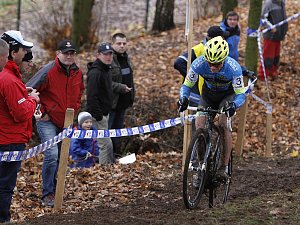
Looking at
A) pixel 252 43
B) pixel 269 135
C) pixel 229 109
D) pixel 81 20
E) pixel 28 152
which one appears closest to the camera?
pixel 28 152

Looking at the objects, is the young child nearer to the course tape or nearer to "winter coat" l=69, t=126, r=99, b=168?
"winter coat" l=69, t=126, r=99, b=168

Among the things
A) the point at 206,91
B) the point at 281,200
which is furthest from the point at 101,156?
the point at 281,200

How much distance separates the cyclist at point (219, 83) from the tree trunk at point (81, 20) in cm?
1173

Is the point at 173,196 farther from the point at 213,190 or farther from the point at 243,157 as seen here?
the point at 243,157

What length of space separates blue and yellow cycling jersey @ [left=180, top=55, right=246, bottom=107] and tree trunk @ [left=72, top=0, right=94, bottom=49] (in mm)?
11874

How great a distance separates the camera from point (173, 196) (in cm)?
993

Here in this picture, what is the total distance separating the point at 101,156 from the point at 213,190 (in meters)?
3.27

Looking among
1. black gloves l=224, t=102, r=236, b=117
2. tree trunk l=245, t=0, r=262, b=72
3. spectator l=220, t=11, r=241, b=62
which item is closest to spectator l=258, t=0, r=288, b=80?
tree trunk l=245, t=0, r=262, b=72

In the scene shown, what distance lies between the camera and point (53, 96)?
9633 mm

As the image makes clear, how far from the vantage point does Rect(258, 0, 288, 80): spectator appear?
1697 cm

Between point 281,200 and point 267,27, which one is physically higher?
→ point 267,27

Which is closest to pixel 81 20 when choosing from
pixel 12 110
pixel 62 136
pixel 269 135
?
pixel 269 135

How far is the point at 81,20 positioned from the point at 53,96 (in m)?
11.5

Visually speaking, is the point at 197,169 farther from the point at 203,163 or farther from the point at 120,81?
the point at 120,81
